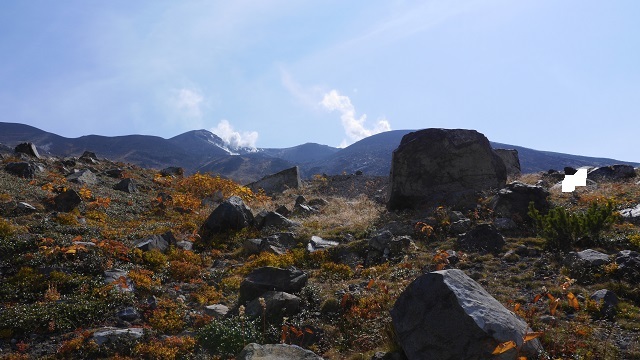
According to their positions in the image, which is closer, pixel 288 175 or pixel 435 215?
pixel 435 215

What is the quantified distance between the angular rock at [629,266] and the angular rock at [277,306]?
7.71 meters

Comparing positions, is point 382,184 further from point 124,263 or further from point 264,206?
point 124,263

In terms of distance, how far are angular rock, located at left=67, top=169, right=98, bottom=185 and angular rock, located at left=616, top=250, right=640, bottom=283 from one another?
2562cm

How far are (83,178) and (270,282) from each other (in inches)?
783

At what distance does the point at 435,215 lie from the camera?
18.1 metres

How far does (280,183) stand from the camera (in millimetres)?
34969

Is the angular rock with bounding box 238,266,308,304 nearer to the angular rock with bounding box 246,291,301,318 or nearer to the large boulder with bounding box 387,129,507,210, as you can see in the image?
the angular rock with bounding box 246,291,301,318

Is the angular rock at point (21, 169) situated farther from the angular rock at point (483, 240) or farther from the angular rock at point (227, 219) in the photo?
the angular rock at point (483, 240)

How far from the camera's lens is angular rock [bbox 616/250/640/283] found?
10.3 meters

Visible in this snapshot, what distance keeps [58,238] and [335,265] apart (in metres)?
9.24

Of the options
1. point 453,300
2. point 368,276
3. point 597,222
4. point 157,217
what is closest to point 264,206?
point 157,217

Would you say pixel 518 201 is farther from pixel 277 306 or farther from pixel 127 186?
pixel 127 186

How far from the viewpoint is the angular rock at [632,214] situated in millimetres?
14781

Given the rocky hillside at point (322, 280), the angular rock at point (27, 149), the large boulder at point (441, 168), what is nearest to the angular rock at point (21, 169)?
the rocky hillside at point (322, 280)
